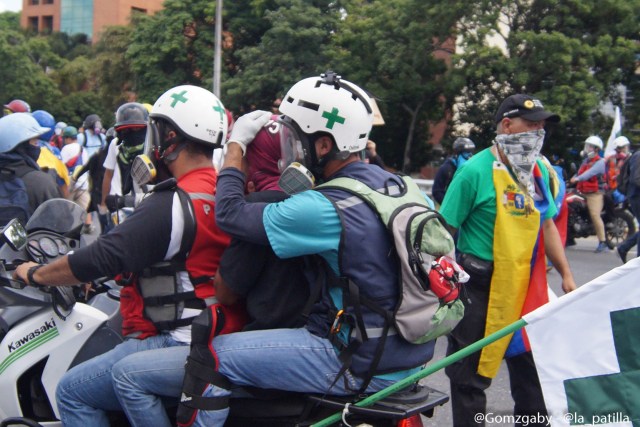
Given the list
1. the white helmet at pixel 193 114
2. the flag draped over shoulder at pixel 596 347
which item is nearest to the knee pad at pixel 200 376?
the white helmet at pixel 193 114

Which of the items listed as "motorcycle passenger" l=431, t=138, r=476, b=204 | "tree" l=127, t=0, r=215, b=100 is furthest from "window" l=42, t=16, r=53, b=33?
"motorcycle passenger" l=431, t=138, r=476, b=204

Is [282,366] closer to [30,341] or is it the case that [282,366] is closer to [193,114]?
[193,114]

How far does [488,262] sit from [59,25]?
87.0m

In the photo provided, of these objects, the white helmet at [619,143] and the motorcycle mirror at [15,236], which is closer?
the motorcycle mirror at [15,236]

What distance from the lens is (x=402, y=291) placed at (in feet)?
8.89

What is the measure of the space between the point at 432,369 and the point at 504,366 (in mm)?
4005

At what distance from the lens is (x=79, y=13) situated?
82.6 m

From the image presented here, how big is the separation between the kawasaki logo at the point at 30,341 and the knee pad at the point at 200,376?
755mm

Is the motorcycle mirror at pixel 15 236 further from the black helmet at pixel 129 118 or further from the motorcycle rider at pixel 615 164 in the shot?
the motorcycle rider at pixel 615 164

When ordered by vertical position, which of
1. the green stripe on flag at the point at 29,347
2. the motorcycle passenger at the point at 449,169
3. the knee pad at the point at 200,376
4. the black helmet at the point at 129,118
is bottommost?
the motorcycle passenger at the point at 449,169

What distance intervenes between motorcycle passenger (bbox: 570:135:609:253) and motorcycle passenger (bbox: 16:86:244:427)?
463 inches

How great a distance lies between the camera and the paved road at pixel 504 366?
5.27 m

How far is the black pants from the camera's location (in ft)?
13.4

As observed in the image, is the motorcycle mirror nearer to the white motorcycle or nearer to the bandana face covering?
the white motorcycle
